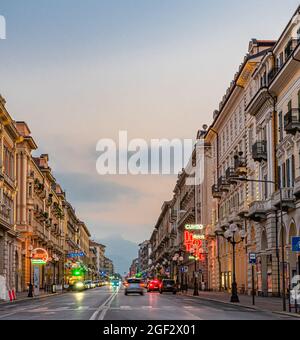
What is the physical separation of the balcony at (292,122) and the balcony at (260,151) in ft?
30.4

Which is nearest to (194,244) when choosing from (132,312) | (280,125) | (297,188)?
(280,125)

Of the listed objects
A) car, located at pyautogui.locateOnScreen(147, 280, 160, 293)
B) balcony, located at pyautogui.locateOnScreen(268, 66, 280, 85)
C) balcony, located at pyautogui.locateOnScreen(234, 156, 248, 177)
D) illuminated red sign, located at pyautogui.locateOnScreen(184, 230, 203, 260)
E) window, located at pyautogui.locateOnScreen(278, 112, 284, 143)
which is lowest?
car, located at pyautogui.locateOnScreen(147, 280, 160, 293)

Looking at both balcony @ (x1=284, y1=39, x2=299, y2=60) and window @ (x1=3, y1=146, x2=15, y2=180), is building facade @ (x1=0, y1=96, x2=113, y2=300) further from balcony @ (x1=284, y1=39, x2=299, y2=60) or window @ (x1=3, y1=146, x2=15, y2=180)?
balcony @ (x1=284, y1=39, x2=299, y2=60)

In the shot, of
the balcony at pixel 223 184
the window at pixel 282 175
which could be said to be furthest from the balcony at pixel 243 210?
the window at pixel 282 175

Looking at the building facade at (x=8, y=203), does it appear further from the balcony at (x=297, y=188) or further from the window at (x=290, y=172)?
the balcony at (x=297, y=188)

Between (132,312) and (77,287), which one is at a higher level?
(132,312)

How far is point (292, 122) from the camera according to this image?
1901 inches

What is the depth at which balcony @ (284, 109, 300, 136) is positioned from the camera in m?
48.2

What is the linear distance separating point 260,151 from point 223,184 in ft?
63.0

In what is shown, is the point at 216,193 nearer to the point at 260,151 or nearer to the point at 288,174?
the point at 260,151

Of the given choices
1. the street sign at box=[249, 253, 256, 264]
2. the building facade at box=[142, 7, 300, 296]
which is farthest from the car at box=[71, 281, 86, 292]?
the street sign at box=[249, 253, 256, 264]

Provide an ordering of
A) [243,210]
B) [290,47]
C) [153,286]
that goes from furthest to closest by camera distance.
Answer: [153,286] < [243,210] < [290,47]

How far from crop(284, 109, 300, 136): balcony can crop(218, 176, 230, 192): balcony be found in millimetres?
27987
